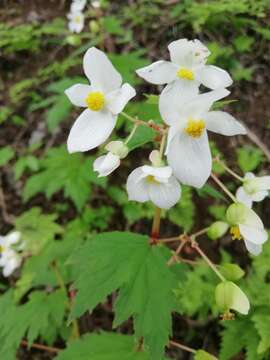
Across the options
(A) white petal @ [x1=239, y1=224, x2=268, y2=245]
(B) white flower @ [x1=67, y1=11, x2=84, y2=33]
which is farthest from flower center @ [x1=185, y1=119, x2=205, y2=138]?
(B) white flower @ [x1=67, y1=11, x2=84, y2=33]

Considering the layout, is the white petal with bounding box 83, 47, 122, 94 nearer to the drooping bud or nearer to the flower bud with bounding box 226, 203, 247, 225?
the flower bud with bounding box 226, 203, 247, 225

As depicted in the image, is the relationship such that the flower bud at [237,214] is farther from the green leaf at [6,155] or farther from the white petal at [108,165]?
the green leaf at [6,155]

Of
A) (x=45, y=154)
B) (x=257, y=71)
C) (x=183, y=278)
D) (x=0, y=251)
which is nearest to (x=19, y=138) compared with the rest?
(x=45, y=154)

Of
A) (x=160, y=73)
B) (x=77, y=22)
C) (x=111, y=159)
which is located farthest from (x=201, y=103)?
(x=77, y=22)

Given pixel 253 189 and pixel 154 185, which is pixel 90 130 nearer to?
pixel 154 185

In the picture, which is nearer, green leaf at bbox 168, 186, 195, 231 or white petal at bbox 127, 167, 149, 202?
white petal at bbox 127, 167, 149, 202

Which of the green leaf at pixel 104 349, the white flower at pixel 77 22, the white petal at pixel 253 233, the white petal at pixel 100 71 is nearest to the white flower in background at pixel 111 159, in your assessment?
the white petal at pixel 100 71
